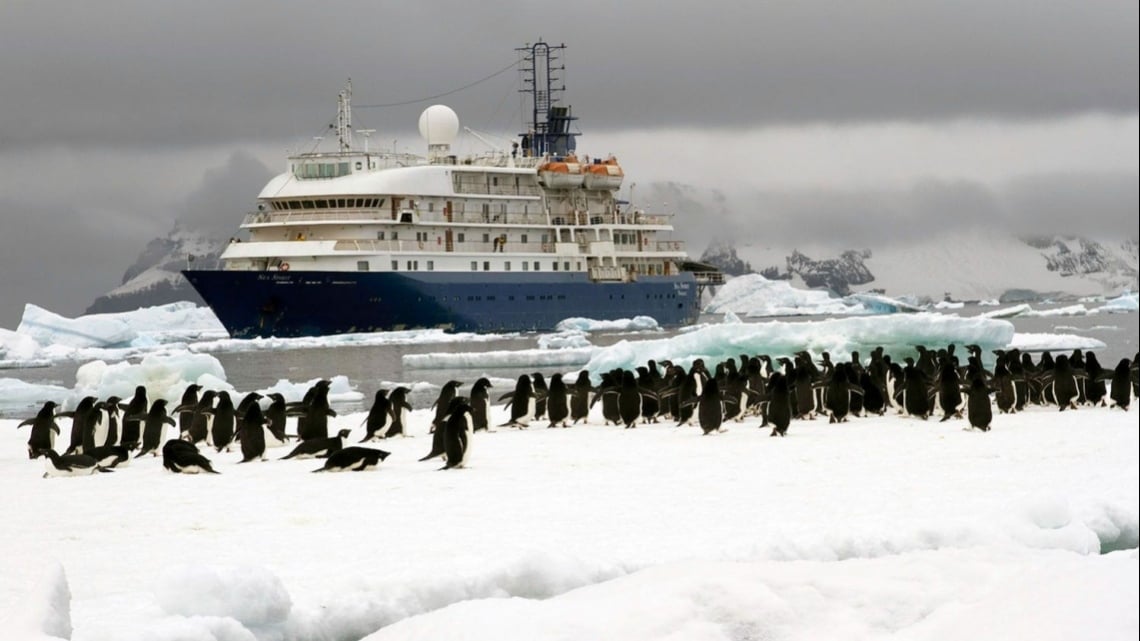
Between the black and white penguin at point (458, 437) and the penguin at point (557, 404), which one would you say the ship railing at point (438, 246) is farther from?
the black and white penguin at point (458, 437)

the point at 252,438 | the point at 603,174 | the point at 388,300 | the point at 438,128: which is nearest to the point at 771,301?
the point at 603,174

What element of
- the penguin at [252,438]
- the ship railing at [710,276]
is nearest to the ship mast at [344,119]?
the ship railing at [710,276]

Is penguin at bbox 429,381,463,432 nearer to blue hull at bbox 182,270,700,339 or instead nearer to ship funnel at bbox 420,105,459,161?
blue hull at bbox 182,270,700,339

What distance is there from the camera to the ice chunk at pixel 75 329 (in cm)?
3084

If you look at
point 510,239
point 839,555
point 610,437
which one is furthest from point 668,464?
point 510,239

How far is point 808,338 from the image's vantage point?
19922 millimetres

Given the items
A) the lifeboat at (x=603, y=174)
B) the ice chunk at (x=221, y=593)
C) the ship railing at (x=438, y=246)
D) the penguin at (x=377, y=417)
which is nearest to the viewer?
the ice chunk at (x=221, y=593)

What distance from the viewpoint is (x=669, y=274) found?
159ft

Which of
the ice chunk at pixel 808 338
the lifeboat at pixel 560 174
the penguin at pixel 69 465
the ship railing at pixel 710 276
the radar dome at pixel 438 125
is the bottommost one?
the penguin at pixel 69 465

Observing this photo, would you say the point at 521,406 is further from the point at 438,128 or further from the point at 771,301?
the point at 771,301

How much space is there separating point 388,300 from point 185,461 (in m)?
31.3

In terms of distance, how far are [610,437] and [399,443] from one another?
1.53 meters

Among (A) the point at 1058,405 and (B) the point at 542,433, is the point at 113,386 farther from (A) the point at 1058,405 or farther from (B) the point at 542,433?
(A) the point at 1058,405

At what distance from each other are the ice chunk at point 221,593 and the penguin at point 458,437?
3.63m
